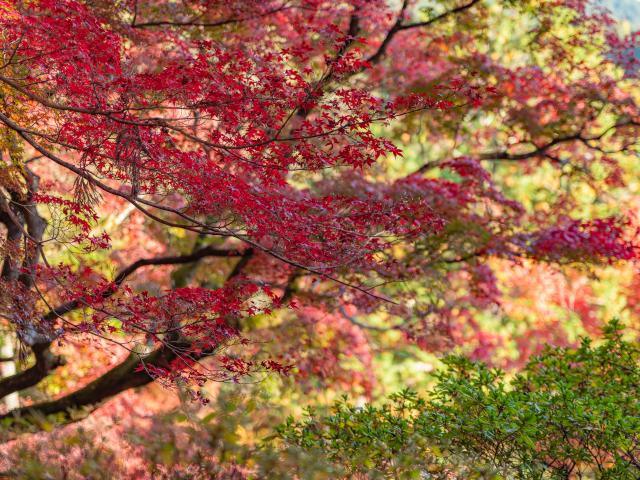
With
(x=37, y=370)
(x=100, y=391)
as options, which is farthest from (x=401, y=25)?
(x=37, y=370)

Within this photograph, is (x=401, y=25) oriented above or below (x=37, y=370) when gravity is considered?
above

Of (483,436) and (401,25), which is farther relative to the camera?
(401,25)

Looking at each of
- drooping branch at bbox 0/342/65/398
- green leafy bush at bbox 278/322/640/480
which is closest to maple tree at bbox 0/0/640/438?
drooping branch at bbox 0/342/65/398

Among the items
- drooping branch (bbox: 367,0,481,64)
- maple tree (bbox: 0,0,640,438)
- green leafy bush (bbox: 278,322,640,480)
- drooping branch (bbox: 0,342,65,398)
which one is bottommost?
green leafy bush (bbox: 278,322,640,480)

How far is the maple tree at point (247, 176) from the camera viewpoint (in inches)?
153

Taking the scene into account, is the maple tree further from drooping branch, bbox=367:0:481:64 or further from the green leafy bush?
the green leafy bush

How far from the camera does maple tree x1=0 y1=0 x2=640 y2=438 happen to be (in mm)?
3887

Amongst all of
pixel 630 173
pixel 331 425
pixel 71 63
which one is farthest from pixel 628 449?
pixel 630 173

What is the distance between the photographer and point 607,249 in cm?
658

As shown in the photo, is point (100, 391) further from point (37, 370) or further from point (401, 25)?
point (401, 25)

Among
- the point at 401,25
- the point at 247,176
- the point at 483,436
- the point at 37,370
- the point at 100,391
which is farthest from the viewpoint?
the point at 401,25

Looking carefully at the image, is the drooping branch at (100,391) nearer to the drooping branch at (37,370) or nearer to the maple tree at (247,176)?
the maple tree at (247,176)

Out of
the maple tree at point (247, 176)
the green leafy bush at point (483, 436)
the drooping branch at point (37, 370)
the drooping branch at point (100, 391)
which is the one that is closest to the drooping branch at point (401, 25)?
the maple tree at point (247, 176)

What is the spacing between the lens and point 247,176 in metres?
6.19
